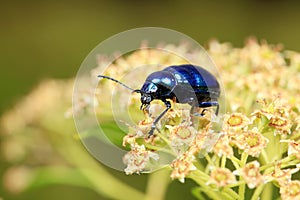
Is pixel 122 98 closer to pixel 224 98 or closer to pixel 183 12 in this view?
pixel 224 98

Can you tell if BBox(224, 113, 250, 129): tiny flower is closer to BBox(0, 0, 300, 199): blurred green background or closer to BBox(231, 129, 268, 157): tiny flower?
BBox(231, 129, 268, 157): tiny flower

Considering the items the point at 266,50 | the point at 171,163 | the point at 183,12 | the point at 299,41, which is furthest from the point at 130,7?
the point at 171,163

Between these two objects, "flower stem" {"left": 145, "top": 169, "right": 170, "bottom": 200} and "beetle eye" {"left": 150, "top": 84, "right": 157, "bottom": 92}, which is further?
"flower stem" {"left": 145, "top": 169, "right": 170, "bottom": 200}

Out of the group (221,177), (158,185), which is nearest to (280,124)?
(221,177)

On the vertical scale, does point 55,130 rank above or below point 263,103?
above

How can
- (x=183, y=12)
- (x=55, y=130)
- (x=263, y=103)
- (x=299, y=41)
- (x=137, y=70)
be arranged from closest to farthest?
(x=263, y=103), (x=137, y=70), (x=55, y=130), (x=299, y=41), (x=183, y=12)

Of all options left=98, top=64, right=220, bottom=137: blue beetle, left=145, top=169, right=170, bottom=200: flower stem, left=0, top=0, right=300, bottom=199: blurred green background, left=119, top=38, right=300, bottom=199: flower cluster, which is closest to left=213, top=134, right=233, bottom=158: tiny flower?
left=119, top=38, right=300, bottom=199: flower cluster
